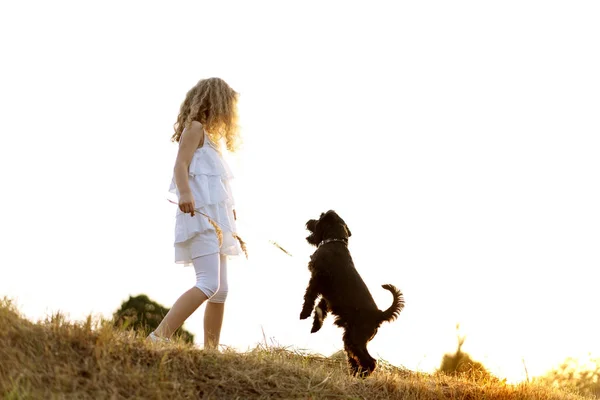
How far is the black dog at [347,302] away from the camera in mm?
6414

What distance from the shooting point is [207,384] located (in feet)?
17.2

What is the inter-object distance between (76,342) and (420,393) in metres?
2.98

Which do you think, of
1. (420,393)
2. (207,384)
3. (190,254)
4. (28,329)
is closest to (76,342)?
(28,329)

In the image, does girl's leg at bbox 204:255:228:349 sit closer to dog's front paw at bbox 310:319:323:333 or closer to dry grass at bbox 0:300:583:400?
dry grass at bbox 0:300:583:400

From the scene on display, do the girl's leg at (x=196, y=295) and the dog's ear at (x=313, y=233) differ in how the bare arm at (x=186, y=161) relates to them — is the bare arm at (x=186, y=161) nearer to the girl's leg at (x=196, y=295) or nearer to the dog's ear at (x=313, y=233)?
the girl's leg at (x=196, y=295)

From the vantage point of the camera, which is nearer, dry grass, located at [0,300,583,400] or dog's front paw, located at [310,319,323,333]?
dry grass, located at [0,300,583,400]

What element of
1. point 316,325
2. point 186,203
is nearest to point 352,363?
point 316,325

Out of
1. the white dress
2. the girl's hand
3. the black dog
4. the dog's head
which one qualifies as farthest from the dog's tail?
the girl's hand

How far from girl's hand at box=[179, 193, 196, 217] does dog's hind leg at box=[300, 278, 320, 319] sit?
48.3 inches

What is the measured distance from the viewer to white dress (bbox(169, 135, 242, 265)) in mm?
6375

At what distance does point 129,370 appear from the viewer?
197 inches

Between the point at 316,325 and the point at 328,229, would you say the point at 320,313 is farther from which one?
the point at 328,229

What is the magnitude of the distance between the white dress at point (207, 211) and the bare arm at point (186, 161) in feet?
0.38

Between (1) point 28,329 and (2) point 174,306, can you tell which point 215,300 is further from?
(1) point 28,329
